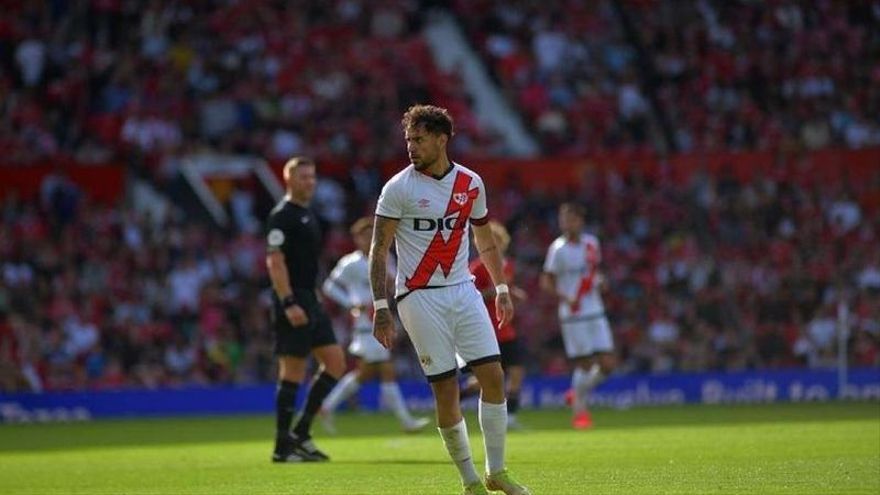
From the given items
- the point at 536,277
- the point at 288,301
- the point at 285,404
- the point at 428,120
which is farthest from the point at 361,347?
the point at 428,120

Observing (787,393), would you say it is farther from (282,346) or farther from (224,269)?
(282,346)

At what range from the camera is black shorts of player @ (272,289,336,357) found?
16797 millimetres

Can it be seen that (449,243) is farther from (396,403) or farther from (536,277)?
(536,277)

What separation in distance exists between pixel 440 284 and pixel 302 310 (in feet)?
15.9

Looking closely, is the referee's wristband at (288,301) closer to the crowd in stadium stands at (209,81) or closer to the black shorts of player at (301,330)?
the black shorts of player at (301,330)

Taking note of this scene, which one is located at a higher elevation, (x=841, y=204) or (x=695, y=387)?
(x=841, y=204)

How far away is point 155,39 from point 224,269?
6128 mm

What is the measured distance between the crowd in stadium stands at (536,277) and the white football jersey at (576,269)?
311 inches

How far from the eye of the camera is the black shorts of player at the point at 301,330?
1680 centimetres

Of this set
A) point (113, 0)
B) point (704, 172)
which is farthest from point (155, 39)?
point (704, 172)

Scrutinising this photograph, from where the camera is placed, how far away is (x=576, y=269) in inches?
890

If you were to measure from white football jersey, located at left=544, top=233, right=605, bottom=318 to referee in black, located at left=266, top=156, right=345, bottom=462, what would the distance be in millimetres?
6059

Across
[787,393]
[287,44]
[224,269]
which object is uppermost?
[287,44]

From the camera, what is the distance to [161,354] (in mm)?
30016
